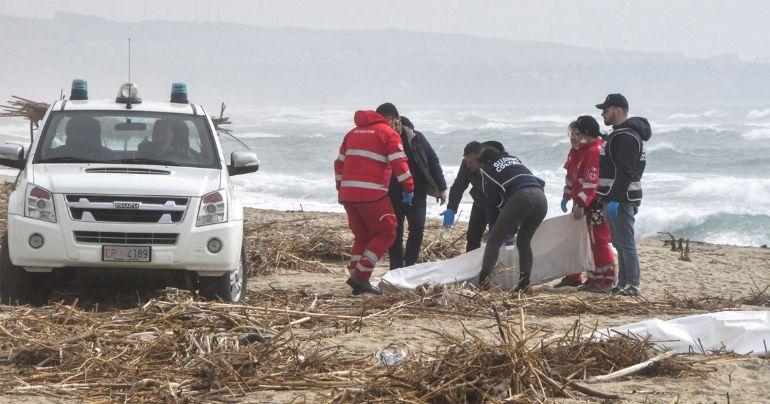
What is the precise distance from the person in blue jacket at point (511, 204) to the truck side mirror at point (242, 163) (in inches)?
80.6

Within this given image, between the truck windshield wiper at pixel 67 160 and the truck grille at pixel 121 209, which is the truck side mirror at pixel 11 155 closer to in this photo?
the truck windshield wiper at pixel 67 160

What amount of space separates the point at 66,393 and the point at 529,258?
500 centimetres

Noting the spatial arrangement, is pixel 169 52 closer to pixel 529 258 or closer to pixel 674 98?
pixel 674 98

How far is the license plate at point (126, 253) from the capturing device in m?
8.02

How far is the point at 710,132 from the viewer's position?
49906mm

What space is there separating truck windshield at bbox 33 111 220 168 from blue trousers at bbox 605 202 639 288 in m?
3.68

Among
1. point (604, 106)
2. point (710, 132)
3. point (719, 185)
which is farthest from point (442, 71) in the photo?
point (604, 106)

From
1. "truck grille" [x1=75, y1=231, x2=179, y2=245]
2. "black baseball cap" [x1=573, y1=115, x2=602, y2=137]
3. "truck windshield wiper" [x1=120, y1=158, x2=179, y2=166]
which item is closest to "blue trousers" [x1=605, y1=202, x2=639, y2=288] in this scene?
"black baseball cap" [x1=573, y1=115, x2=602, y2=137]

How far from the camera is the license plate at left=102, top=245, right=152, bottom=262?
8.02 meters

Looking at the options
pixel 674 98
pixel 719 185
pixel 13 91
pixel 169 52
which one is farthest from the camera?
pixel 169 52

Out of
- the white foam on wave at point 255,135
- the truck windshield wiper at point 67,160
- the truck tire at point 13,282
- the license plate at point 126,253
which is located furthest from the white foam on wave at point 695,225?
the white foam on wave at point 255,135

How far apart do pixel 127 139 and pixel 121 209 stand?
4.24 feet

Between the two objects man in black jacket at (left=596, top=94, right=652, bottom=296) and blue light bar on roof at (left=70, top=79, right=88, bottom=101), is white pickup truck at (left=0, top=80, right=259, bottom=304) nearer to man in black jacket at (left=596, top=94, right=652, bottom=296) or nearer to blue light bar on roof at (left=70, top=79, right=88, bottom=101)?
blue light bar on roof at (left=70, top=79, right=88, bottom=101)

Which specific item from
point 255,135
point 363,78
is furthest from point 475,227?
point 363,78
